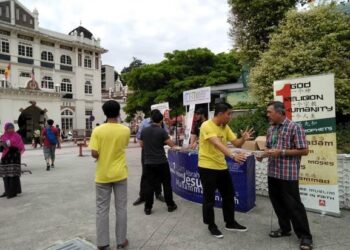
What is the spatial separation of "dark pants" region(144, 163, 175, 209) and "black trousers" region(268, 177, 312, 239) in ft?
6.14

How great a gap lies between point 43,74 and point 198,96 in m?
34.4

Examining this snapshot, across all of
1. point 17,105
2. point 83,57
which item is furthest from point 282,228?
point 83,57

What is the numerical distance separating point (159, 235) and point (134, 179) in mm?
4169

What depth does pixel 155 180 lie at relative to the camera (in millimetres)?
5348

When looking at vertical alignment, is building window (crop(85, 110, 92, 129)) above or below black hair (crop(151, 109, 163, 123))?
above

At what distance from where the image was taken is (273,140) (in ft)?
12.7

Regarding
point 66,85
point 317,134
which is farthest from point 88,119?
point 317,134

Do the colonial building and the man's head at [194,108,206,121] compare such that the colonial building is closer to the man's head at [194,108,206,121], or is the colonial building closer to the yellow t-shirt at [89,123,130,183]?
the man's head at [194,108,206,121]

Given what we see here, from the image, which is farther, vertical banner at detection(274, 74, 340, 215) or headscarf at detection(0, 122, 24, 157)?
headscarf at detection(0, 122, 24, 157)

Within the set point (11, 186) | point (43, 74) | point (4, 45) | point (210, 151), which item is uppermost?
point (4, 45)

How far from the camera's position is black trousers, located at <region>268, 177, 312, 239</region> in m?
3.62

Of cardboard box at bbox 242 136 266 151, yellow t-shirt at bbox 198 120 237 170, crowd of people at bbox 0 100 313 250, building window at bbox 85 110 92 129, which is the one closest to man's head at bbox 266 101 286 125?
crowd of people at bbox 0 100 313 250

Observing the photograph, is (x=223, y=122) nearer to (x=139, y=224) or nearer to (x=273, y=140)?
(x=273, y=140)

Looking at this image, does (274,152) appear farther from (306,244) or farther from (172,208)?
(172,208)
